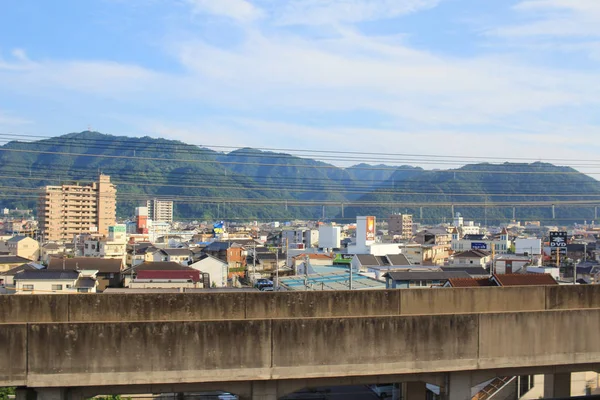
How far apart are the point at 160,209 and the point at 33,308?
110m

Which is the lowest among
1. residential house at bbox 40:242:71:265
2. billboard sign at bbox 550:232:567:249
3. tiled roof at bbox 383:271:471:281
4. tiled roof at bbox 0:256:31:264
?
residential house at bbox 40:242:71:265

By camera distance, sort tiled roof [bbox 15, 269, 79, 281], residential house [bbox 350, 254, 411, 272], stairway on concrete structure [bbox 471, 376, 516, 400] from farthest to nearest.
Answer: residential house [bbox 350, 254, 411, 272] → tiled roof [bbox 15, 269, 79, 281] → stairway on concrete structure [bbox 471, 376, 516, 400]

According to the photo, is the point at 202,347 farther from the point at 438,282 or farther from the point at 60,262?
the point at 60,262

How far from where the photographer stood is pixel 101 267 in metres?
27.2

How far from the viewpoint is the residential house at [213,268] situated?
29.0m

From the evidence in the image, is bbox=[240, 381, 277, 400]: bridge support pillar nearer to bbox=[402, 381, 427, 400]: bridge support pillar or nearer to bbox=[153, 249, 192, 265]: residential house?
bbox=[402, 381, 427, 400]: bridge support pillar

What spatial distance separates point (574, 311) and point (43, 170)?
153372mm

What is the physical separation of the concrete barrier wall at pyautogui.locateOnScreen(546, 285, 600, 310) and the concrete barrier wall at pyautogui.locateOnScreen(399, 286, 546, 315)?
0.12 m

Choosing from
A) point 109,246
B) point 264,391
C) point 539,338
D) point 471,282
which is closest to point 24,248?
point 109,246

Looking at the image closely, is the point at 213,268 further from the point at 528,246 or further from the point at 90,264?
the point at 528,246

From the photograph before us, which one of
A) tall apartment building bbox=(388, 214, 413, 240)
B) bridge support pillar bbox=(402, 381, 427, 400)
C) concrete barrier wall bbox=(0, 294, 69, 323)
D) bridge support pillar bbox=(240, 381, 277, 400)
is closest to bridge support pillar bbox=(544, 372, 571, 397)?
bridge support pillar bbox=(402, 381, 427, 400)

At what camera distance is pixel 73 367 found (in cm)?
559

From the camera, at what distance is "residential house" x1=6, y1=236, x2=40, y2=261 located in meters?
41.5

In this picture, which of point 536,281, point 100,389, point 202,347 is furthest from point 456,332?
point 536,281
